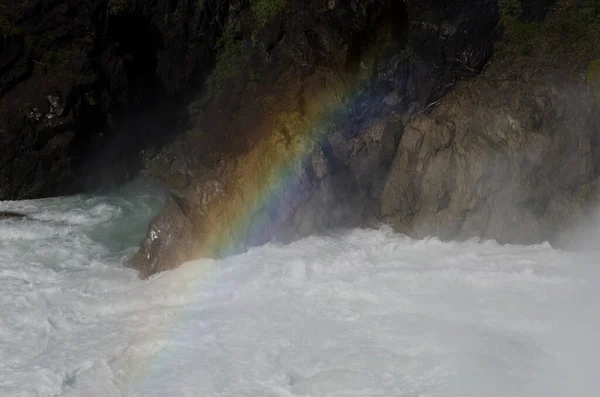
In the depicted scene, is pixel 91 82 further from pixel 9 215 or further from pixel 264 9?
pixel 264 9

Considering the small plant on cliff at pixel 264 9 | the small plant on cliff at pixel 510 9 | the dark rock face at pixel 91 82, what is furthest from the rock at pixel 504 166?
the dark rock face at pixel 91 82

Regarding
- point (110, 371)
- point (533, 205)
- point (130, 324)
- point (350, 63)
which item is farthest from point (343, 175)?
point (110, 371)

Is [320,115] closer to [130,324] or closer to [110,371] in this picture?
[130,324]

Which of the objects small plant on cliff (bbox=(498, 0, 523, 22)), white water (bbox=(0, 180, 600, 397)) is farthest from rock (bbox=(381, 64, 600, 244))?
small plant on cliff (bbox=(498, 0, 523, 22))

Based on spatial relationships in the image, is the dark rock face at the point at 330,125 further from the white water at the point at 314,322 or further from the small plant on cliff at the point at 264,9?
the small plant on cliff at the point at 264,9

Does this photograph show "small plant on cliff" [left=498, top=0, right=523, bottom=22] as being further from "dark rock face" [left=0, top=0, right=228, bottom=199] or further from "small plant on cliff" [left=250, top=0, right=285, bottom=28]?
"dark rock face" [left=0, top=0, right=228, bottom=199]
